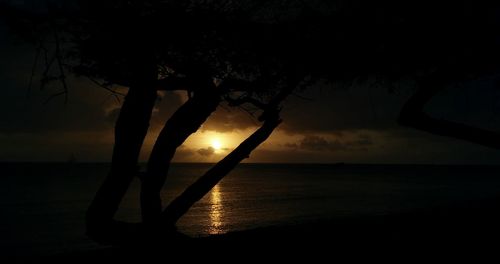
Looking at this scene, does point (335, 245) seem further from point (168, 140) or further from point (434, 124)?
point (434, 124)

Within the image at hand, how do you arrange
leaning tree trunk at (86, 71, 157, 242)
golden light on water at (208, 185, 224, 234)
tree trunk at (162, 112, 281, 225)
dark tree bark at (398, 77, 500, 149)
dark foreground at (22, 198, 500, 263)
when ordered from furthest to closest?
golden light on water at (208, 185, 224, 234), dark tree bark at (398, 77, 500, 149), tree trunk at (162, 112, 281, 225), leaning tree trunk at (86, 71, 157, 242), dark foreground at (22, 198, 500, 263)

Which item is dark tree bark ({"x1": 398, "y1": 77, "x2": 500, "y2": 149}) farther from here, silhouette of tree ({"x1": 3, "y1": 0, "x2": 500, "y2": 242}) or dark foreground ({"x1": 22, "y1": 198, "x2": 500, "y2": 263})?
dark foreground ({"x1": 22, "y1": 198, "x2": 500, "y2": 263})

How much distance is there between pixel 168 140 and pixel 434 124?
5.56 metres

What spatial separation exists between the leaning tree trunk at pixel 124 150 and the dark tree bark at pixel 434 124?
213 inches

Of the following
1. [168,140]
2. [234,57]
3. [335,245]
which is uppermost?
[234,57]

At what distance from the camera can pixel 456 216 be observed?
1008 cm

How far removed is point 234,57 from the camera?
9.21 m

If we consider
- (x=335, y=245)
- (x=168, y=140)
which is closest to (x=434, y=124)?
(x=335, y=245)

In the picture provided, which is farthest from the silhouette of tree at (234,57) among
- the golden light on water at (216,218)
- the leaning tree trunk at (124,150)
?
the golden light on water at (216,218)

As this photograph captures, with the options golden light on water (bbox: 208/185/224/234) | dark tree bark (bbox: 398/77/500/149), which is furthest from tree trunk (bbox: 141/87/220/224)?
golden light on water (bbox: 208/185/224/234)

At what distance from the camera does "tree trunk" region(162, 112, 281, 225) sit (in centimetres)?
839

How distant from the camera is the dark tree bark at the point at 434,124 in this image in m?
9.59

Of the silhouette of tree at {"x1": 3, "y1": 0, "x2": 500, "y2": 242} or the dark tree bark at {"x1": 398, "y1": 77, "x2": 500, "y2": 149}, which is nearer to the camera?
the silhouette of tree at {"x1": 3, "y1": 0, "x2": 500, "y2": 242}

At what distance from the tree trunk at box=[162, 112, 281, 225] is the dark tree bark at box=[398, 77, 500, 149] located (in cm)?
302
